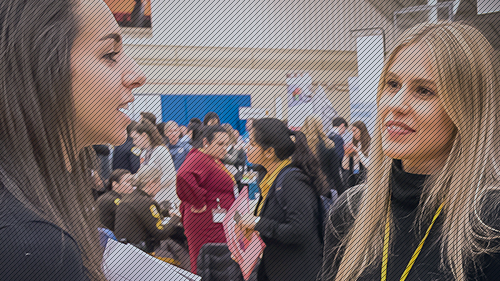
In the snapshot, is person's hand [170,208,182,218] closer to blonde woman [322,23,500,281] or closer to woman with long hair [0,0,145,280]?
blonde woman [322,23,500,281]

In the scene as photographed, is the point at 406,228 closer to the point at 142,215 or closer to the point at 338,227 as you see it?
the point at 338,227

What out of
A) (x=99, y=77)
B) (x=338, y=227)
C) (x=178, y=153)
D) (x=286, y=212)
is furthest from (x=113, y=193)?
(x=99, y=77)

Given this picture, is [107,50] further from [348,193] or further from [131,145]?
[131,145]

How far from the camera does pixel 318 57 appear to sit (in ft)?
4.20

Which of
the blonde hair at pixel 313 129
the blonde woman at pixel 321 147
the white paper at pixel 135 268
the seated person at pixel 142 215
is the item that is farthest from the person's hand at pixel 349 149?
the white paper at pixel 135 268

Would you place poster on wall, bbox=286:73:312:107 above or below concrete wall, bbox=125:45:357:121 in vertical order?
below

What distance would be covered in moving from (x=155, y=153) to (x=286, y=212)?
93 centimetres

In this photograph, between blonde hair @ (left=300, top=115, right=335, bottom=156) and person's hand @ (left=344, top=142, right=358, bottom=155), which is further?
person's hand @ (left=344, top=142, right=358, bottom=155)

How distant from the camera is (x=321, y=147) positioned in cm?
234

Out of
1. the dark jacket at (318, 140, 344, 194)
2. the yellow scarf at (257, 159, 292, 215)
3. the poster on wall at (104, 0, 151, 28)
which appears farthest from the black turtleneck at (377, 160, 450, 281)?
the dark jacket at (318, 140, 344, 194)

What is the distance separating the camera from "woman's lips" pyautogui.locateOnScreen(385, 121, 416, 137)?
63 centimetres

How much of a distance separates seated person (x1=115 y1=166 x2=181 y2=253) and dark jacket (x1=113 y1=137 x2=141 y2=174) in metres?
0.12

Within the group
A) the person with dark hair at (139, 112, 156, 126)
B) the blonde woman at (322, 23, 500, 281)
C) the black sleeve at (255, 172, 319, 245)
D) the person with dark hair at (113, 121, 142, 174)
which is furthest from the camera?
the person with dark hair at (113, 121, 142, 174)

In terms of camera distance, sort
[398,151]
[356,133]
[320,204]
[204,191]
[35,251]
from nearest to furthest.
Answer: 1. [35,251]
2. [398,151]
3. [320,204]
4. [204,191]
5. [356,133]
